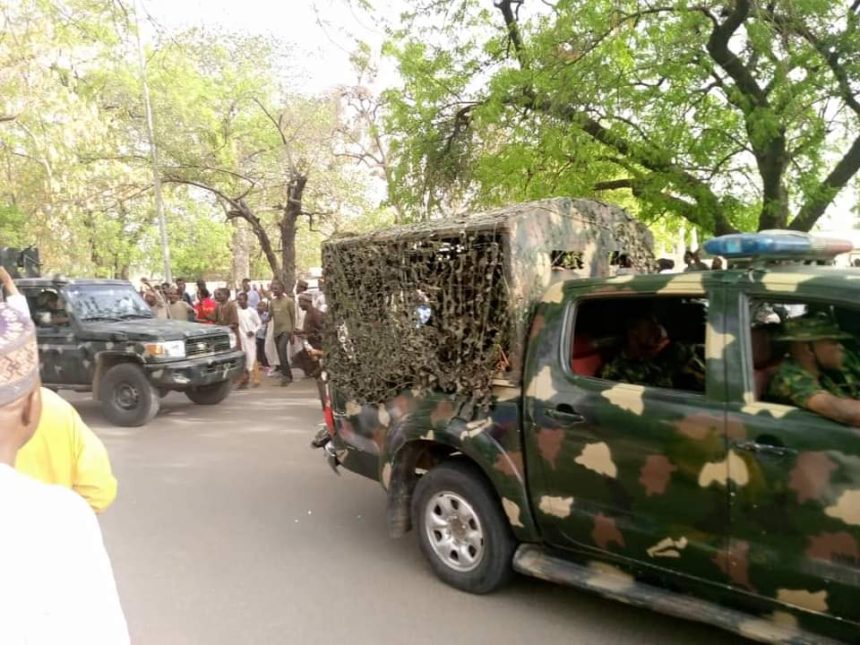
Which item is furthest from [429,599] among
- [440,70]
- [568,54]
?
[440,70]

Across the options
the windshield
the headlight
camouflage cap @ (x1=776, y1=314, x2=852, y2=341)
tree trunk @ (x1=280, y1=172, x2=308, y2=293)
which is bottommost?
the headlight

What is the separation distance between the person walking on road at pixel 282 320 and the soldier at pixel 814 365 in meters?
8.59

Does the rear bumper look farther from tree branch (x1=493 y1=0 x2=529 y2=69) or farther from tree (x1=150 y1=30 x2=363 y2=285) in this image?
tree (x1=150 y1=30 x2=363 y2=285)

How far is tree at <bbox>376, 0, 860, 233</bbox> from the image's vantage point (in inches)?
298

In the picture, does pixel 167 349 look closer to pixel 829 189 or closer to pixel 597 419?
pixel 597 419

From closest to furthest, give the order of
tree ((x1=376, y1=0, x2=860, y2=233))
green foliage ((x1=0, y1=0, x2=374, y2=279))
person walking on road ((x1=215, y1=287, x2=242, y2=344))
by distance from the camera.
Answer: tree ((x1=376, y1=0, x2=860, y2=233)), person walking on road ((x1=215, y1=287, x2=242, y2=344)), green foliage ((x1=0, y1=0, x2=374, y2=279))

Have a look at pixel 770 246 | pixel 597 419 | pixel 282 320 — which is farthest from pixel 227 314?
pixel 770 246

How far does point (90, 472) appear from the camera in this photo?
85.3 inches

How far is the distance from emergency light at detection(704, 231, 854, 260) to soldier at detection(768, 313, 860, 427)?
29 centimetres

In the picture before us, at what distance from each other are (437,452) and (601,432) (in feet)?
3.96

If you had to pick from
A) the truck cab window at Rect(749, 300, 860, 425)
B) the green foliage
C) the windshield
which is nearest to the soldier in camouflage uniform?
the truck cab window at Rect(749, 300, 860, 425)

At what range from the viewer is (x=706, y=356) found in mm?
2838

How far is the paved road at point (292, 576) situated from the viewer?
10.9ft

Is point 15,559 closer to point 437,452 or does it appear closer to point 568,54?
point 437,452
